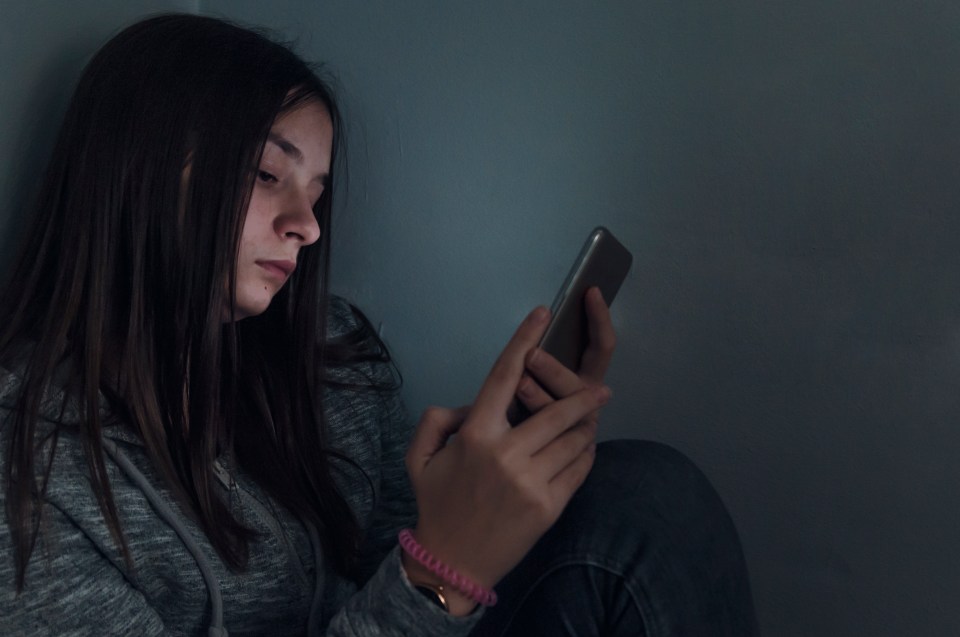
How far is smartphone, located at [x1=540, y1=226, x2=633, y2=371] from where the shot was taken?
2.43 ft

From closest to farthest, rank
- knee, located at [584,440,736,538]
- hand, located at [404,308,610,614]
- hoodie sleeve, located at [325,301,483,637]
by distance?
hand, located at [404,308,610,614] < knee, located at [584,440,736,538] < hoodie sleeve, located at [325,301,483,637]

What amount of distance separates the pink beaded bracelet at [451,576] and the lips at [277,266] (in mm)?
289

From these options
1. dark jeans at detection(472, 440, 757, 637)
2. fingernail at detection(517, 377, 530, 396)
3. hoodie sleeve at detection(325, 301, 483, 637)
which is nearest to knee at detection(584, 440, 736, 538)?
dark jeans at detection(472, 440, 757, 637)

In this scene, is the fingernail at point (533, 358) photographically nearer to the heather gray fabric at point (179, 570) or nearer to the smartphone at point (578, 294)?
the smartphone at point (578, 294)

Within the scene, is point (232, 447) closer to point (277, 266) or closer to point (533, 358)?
point (277, 266)

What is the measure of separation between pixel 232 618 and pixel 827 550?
Answer: 587 mm

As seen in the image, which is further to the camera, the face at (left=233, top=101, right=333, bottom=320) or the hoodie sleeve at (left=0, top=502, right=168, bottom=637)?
the face at (left=233, top=101, right=333, bottom=320)

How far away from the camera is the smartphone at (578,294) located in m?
0.74

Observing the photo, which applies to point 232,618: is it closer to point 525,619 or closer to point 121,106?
point 525,619

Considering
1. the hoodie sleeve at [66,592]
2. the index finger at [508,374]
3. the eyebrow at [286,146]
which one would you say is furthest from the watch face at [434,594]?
the eyebrow at [286,146]

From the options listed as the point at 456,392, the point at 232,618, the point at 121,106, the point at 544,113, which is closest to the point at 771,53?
the point at 544,113

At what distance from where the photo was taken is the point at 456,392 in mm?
1057

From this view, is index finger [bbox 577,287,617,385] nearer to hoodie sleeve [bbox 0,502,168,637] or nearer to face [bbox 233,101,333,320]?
face [bbox 233,101,333,320]

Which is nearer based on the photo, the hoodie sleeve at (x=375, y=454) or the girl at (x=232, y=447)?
the girl at (x=232, y=447)
